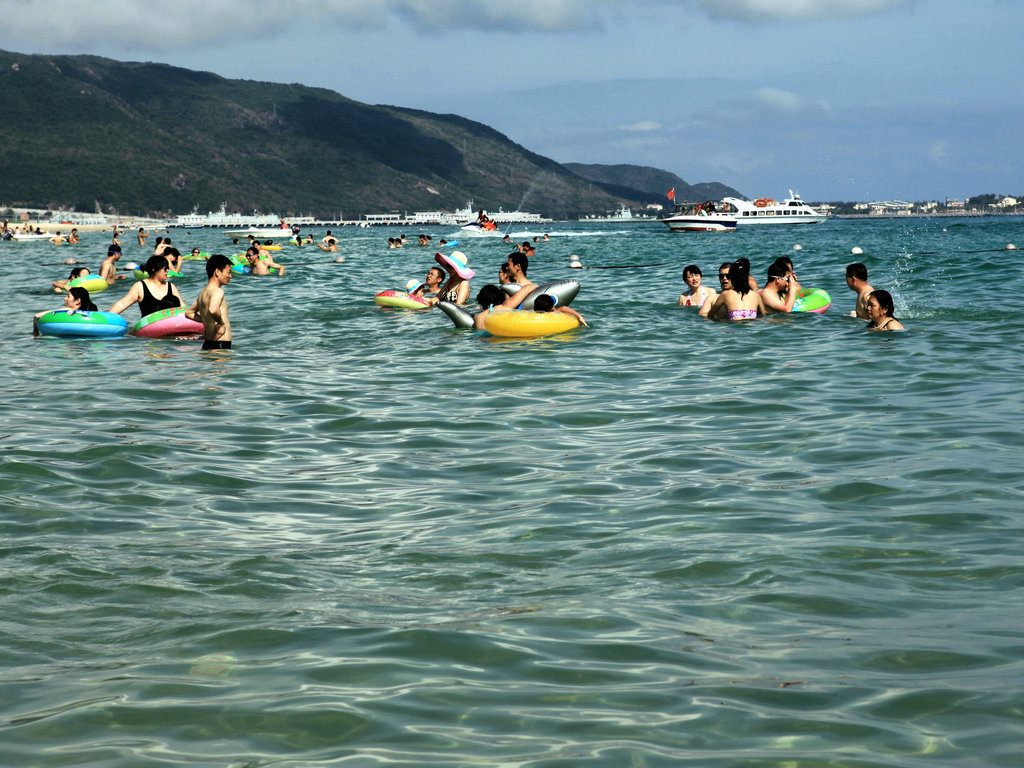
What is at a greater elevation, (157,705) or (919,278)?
(919,278)

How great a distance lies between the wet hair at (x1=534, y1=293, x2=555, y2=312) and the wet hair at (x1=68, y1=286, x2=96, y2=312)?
6024mm

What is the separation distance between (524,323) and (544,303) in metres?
0.57

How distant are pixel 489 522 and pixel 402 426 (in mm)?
2815

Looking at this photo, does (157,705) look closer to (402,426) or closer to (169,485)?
(169,485)

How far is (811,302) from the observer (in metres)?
15.2

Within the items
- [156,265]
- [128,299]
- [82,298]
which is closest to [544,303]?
[156,265]

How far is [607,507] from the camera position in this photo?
5551 mm

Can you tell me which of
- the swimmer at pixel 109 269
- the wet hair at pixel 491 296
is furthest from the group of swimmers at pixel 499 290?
the swimmer at pixel 109 269

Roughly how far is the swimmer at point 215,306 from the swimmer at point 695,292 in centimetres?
726

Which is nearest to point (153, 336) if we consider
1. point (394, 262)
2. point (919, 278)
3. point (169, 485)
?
point (169, 485)

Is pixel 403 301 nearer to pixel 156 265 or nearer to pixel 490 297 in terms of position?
pixel 490 297

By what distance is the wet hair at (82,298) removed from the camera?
13.5 m

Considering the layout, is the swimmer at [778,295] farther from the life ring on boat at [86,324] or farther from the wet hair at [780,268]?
the life ring on boat at [86,324]

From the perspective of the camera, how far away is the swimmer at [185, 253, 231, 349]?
1173cm
